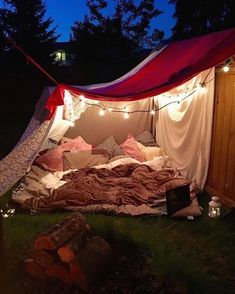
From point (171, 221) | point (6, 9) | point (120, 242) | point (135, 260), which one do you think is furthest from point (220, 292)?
point (6, 9)

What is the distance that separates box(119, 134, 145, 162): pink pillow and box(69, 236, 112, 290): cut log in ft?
9.19

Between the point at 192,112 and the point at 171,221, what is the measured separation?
1535mm

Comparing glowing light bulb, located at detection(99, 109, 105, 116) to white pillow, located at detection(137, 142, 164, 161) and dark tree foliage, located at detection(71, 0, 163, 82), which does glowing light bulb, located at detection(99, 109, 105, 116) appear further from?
dark tree foliage, located at detection(71, 0, 163, 82)

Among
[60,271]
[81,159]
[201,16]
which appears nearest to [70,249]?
[60,271]

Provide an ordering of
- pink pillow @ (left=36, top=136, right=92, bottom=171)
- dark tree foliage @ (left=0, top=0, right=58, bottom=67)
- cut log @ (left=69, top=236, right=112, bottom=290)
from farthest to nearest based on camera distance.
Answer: dark tree foliage @ (left=0, top=0, right=58, bottom=67) < pink pillow @ (left=36, top=136, right=92, bottom=171) < cut log @ (left=69, top=236, right=112, bottom=290)

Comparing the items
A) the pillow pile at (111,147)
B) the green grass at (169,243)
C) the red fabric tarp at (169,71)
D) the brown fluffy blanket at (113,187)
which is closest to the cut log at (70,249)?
the green grass at (169,243)

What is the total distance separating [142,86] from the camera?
12.6 feet

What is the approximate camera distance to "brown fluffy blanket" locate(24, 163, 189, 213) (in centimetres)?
374

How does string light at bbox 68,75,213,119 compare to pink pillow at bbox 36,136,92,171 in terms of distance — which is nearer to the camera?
string light at bbox 68,75,213,119

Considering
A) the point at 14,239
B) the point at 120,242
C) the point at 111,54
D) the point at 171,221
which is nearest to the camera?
the point at 120,242

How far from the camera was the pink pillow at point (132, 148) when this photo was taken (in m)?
5.21

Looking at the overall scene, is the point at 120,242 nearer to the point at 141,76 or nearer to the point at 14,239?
the point at 14,239

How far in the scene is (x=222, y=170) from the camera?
3844 millimetres

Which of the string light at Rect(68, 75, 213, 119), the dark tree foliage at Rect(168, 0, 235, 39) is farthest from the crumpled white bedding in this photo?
the dark tree foliage at Rect(168, 0, 235, 39)
